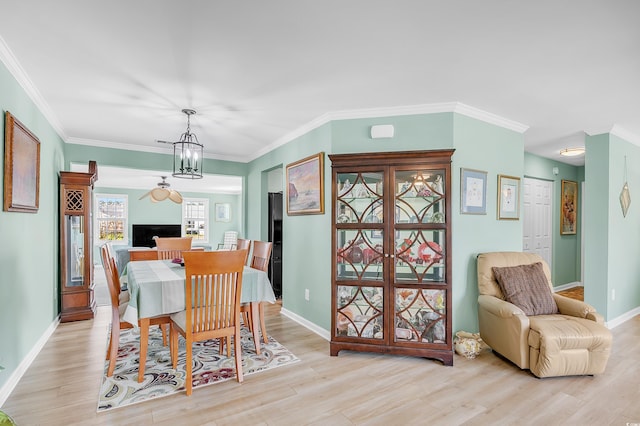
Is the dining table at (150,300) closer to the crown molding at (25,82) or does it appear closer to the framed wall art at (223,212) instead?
the crown molding at (25,82)

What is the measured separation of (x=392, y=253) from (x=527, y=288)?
1.31m

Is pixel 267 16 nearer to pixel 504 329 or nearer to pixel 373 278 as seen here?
pixel 373 278

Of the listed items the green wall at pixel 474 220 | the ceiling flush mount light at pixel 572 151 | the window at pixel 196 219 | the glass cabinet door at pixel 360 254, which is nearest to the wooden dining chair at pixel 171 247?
the glass cabinet door at pixel 360 254

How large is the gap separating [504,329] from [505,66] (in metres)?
2.17

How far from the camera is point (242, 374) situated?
2619mm

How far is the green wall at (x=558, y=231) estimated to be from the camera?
5359 mm

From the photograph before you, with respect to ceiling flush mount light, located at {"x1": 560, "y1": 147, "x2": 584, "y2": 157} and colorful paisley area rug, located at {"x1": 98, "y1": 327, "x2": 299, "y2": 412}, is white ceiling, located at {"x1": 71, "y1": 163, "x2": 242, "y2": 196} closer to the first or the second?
colorful paisley area rug, located at {"x1": 98, "y1": 327, "x2": 299, "y2": 412}

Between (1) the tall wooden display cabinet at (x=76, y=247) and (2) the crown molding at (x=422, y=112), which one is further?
(1) the tall wooden display cabinet at (x=76, y=247)

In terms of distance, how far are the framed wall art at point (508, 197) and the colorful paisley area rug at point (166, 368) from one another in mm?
2715

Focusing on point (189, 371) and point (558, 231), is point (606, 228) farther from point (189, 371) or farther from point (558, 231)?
point (189, 371)

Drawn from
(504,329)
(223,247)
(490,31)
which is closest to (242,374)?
(504,329)

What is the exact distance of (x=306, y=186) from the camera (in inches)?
155

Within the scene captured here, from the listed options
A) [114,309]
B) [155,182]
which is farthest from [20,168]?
[155,182]

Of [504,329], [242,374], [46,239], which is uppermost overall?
[46,239]
